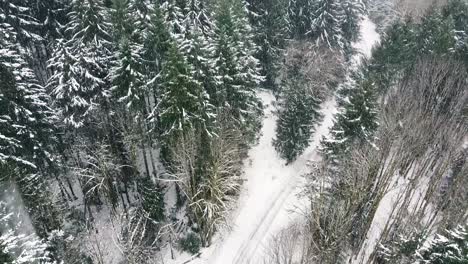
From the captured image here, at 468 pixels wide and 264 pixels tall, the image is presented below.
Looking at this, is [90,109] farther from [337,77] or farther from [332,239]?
Answer: [337,77]

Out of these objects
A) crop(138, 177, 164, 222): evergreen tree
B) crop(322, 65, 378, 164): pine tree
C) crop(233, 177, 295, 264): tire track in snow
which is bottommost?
crop(233, 177, 295, 264): tire track in snow

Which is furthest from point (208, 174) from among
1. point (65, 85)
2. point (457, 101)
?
point (457, 101)

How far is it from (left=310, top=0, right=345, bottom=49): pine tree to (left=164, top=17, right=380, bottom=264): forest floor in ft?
34.4

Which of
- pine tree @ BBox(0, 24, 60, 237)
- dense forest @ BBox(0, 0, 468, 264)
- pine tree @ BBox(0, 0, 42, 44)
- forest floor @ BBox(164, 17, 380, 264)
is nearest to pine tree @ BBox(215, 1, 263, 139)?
dense forest @ BBox(0, 0, 468, 264)

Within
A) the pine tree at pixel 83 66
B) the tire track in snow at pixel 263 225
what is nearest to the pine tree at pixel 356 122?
the tire track in snow at pixel 263 225

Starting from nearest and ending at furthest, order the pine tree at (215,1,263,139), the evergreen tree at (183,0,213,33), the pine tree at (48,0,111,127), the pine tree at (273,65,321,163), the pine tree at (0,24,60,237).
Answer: the pine tree at (0,24,60,237) < the pine tree at (48,0,111,127) < the pine tree at (215,1,263,139) < the evergreen tree at (183,0,213,33) < the pine tree at (273,65,321,163)

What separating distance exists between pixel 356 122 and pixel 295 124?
688 centimetres

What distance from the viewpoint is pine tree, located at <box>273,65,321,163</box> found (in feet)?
116

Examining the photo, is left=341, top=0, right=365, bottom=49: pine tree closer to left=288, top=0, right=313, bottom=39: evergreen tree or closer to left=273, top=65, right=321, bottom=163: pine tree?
left=288, top=0, right=313, bottom=39: evergreen tree

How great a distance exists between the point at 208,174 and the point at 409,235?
1349cm

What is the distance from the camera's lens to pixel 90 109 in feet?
97.0

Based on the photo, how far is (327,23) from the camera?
156 feet

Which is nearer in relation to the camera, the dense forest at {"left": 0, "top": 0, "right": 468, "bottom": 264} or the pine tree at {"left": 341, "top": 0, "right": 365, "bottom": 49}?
the dense forest at {"left": 0, "top": 0, "right": 468, "bottom": 264}

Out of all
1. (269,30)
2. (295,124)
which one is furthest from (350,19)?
(295,124)
